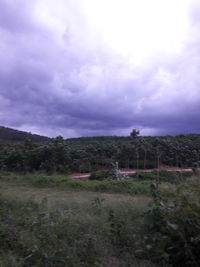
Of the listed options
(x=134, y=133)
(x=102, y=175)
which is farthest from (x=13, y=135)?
(x=102, y=175)

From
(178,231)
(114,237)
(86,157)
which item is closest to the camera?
(178,231)

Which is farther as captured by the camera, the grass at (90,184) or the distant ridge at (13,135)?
the distant ridge at (13,135)

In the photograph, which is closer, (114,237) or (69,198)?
(114,237)

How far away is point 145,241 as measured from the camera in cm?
308

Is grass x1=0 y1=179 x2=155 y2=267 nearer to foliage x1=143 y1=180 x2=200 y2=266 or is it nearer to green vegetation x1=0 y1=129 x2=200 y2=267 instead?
green vegetation x1=0 y1=129 x2=200 y2=267

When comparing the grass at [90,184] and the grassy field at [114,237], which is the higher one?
the grassy field at [114,237]

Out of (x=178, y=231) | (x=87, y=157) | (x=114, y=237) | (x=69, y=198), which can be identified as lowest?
Answer: (x=69, y=198)

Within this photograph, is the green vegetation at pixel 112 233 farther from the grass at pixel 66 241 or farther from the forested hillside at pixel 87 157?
the forested hillside at pixel 87 157

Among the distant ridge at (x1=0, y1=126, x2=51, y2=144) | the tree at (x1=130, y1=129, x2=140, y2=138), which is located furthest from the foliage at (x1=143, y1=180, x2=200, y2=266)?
the distant ridge at (x1=0, y1=126, x2=51, y2=144)

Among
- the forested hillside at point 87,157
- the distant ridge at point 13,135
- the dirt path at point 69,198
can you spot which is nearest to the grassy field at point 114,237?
the dirt path at point 69,198

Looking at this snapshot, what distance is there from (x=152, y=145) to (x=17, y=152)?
7554 millimetres

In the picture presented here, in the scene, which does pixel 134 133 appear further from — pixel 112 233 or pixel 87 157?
pixel 112 233

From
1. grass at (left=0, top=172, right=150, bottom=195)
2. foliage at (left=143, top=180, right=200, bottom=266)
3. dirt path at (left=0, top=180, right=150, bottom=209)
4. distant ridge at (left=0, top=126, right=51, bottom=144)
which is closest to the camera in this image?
foliage at (left=143, top=180, right=200, bottom=266)

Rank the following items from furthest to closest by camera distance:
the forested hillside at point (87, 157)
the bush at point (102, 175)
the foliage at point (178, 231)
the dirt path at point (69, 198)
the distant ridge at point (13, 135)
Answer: the distant ridge at point (13, 135) → the forested hillside at point (87, 157) → the bush at point (102, 175) → the dirt path at point (69, 198) → the foliage at point (178, 231)
